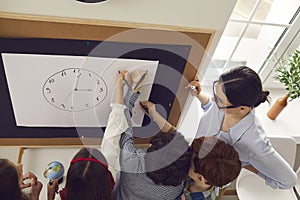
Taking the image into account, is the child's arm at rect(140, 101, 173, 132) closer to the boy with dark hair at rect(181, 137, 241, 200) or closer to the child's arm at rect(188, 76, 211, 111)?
the child's arm at rect(188, 76, 211, 111)

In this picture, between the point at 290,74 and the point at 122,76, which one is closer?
the point at 122,76

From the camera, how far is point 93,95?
1.44 m

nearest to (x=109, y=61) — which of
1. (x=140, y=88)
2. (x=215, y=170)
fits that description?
(x=140, y=88)

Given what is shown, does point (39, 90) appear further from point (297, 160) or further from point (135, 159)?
point (297, 160)

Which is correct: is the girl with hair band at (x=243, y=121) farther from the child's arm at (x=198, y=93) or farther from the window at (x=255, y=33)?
the window at (x=255, y=33)

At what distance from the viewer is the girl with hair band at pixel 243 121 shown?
126 cm

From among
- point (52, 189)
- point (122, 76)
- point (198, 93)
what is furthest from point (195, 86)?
point (52, 189)

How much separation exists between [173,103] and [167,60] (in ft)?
0.87

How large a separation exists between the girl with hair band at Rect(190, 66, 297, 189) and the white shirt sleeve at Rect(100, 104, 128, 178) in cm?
32

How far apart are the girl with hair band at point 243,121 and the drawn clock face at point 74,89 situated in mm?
393

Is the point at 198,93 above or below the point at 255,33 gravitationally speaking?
below

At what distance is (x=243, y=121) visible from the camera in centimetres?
138

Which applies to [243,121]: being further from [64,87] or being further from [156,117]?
[64,87]

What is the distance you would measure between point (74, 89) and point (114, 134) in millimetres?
233
